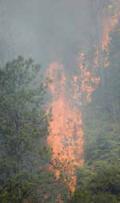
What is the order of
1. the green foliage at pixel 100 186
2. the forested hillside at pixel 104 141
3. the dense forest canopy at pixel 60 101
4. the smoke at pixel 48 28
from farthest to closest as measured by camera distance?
the smoke at pixel 48 28 < the forested hillside at pixel 104 141 < the dense forest canopy at pixel 60 101 < the green foliage at pixel 100 186

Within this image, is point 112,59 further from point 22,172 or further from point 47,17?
point 22,172

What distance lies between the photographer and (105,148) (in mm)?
18266

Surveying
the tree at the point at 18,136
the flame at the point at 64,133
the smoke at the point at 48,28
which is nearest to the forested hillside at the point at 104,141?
the flame at the point at 64,133

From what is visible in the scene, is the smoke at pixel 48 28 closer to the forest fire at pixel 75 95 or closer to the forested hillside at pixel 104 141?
the forest fire at pixel 75 95

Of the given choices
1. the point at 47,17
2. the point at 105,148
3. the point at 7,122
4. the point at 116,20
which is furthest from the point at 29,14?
the point at 7,122

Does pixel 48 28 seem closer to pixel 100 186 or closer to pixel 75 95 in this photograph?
pixel 75 95

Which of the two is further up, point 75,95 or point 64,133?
point 75,95

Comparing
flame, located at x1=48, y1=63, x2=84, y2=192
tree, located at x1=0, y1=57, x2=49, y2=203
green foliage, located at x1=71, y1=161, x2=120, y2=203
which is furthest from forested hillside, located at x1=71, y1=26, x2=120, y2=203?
tree, located at x1=0, y1=57, x2=49, y2=203

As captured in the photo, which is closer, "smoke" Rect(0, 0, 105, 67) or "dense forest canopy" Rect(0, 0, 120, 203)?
"dense forest canopy" Rect(0, 0, 120, 203)

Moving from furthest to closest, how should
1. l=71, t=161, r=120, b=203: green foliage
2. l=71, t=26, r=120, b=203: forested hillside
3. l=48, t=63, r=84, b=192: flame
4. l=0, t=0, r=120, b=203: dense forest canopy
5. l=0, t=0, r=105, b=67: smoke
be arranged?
l=0, t=0, r=105, b=67: smoke → l=48, t=63, r=84, b=192: flame → l=71, t=26, r=120, b=203: forested hillside → l=0, t=0, r=120, b=203: dense forest canopy → l=71, t=161, r=120, b=203: green foliage

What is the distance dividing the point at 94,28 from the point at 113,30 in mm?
2898

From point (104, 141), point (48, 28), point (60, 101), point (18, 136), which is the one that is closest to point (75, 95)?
point (60, 101)

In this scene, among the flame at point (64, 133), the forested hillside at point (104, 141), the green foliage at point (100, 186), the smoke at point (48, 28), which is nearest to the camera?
the green foliage at point (100, 186)

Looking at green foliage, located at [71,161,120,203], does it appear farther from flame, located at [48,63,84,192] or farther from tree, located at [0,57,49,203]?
tree, located at [0,57,49,203]
